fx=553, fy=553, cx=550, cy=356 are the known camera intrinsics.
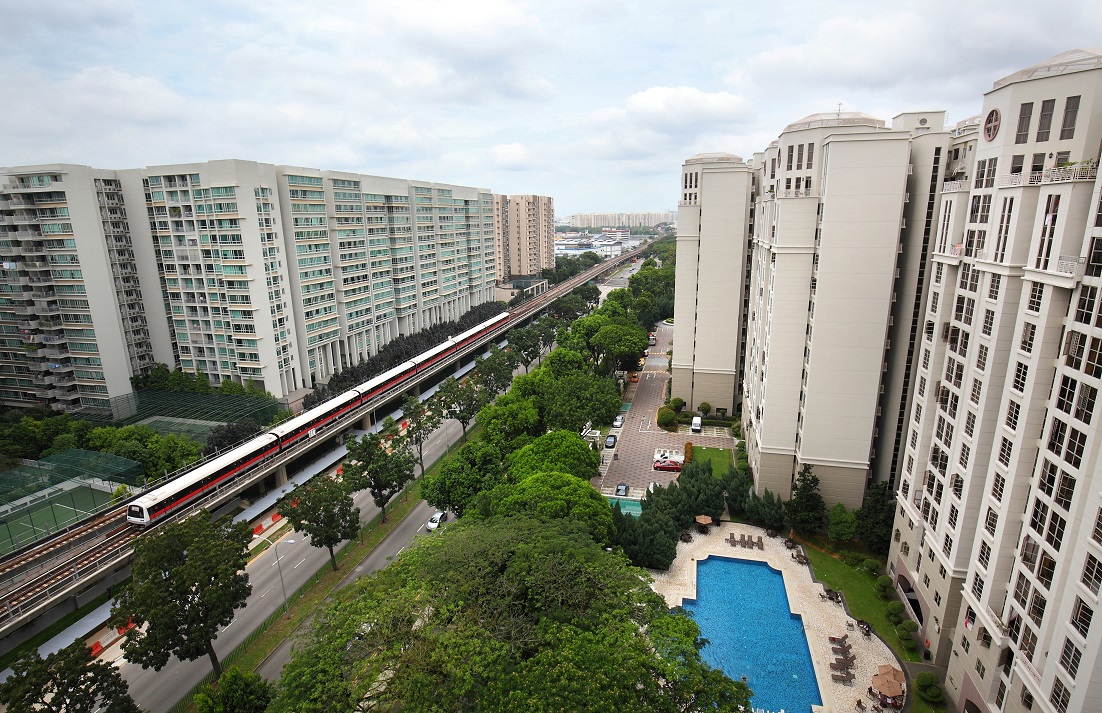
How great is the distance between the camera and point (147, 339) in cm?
6391

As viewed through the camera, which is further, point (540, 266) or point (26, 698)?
point (540, 266)

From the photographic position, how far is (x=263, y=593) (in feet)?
113

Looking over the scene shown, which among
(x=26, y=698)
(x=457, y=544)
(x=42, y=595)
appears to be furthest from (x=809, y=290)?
(x=42, y=595)

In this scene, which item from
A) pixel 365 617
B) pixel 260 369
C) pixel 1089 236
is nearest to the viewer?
pixel 1089 236

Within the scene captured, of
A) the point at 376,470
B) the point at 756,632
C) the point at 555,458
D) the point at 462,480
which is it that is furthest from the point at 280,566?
the point at 756,632

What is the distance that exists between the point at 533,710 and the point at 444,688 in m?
3.77

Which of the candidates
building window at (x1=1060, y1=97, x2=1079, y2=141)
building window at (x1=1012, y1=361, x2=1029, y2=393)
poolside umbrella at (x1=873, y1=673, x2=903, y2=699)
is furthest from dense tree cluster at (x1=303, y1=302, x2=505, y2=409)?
building window at (x1=1060, y1=97, x2=1079, y2=141)

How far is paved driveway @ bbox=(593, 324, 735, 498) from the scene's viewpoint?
47531mm

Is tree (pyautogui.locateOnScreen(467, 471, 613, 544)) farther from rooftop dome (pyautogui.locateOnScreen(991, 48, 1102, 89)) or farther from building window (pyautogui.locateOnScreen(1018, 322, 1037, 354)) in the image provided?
rooftop dome (pyautogui.locateOnScreen(991, 48, 1102, 89))

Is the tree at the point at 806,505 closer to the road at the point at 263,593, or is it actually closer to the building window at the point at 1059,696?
the building window at the point at 1059,696

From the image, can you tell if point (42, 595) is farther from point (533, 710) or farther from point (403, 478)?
point (533, 710)

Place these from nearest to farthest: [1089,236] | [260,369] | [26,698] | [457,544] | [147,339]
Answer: [1089,236], [26,698], [457,544], [260,369], [147,339]

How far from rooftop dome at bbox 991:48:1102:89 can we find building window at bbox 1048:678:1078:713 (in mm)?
21680

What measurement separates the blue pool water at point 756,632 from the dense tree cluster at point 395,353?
44.0m
